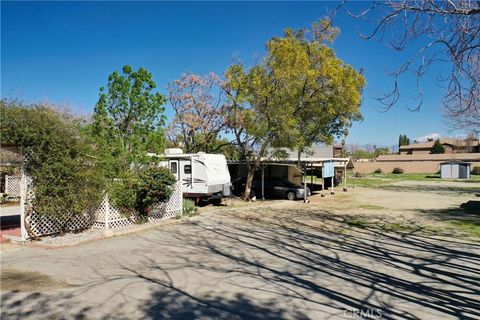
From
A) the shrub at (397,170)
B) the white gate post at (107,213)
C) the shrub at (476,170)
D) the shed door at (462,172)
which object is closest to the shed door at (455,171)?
the shed door at (462,172)

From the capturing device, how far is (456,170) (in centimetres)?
4653

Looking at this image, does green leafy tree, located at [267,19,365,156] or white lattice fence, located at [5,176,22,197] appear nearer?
green leafy tree, located at [267,19,365,156]

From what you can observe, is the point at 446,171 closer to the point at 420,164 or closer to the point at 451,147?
the point at 420,164

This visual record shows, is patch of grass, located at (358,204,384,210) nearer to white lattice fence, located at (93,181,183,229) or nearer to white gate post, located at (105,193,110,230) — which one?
white lattice fence, located at (93,181,183,229)

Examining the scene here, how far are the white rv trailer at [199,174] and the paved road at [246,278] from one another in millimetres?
6448

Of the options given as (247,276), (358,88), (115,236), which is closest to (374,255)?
(247,276)

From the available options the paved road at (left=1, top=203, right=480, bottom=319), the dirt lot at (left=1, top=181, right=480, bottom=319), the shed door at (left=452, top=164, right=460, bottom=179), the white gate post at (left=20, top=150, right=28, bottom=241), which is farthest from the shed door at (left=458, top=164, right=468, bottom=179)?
the white gate post at (left=20, top=150, right=28, bottom=241)

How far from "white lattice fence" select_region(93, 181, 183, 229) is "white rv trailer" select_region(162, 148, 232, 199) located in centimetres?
291

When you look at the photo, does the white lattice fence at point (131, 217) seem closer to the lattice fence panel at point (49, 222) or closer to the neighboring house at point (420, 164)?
the lattice fence panel at point (49, 222)

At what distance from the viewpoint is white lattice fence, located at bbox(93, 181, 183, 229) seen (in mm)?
10570

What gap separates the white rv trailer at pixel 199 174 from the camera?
16812 millimetres

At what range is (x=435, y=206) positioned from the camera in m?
18.3

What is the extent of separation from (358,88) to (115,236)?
16.6m

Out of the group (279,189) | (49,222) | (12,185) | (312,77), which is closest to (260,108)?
(312,77)
